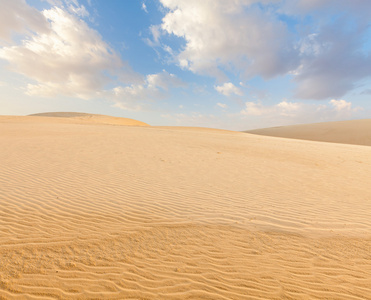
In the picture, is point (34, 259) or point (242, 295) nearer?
point (242, 295)

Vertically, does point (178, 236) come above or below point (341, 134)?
below

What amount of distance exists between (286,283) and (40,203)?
5388 millimetres

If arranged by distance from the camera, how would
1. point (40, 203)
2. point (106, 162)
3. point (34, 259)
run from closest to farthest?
point (34, 259), point (40, 203), point (106, 162)

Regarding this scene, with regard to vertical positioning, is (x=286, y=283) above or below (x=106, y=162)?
below

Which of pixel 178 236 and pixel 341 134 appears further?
pixel 341 134

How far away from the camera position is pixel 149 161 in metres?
9.66

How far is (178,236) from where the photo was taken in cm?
379

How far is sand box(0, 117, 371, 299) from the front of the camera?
2.73 meters

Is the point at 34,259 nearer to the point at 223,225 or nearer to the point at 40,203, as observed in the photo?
the point at 40,203

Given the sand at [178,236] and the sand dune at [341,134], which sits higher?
the sand dune at [341,134]

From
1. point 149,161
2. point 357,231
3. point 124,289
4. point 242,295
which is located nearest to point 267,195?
point 357,231

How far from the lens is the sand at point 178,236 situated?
2729 millimetres

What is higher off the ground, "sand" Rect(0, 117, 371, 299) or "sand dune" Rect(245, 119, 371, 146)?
"sand dune" Rect(245, 119, 371, 146)

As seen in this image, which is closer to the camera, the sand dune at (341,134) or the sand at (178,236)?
the sand at (178,236)
